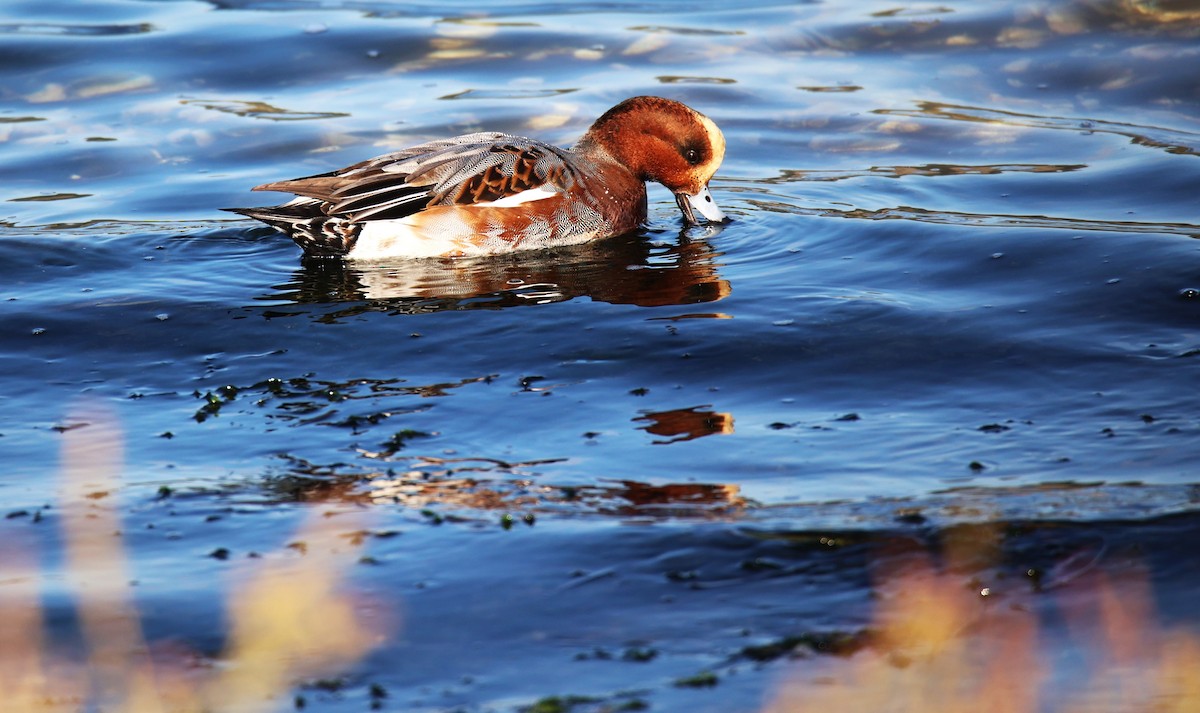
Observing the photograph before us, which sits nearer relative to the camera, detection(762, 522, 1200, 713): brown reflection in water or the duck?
detection(762, 522, 1200, 713): brown reflection in water

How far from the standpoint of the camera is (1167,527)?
3957mm

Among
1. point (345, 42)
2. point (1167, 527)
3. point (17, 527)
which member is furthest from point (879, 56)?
point (17, 527)

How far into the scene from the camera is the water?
3812mm

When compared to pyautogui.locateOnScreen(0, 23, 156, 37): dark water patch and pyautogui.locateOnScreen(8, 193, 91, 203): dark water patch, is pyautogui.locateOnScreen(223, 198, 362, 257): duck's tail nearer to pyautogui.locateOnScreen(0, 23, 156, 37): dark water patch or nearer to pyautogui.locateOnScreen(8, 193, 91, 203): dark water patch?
pyautogui.locateOnScreen(8, 193, 91, 203): dark water patch

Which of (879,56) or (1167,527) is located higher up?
(879,56)

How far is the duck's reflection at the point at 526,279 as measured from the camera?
6641 millimetres

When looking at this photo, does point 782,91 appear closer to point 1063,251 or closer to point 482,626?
point 1063,251

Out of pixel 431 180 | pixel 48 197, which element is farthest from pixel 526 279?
pixel 48 197

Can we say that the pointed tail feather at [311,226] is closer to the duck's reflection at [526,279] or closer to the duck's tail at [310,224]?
the duck's tail at [310,224]

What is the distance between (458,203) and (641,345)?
2.02 meters

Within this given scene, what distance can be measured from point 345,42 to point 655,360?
7.42 metres

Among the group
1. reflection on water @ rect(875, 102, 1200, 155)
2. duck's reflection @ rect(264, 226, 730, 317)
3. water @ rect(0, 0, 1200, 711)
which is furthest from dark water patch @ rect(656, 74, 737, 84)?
duck's reflection @ rect(264, 226, 730, 317)

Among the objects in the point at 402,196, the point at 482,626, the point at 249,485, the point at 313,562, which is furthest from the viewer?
the point at 402,196

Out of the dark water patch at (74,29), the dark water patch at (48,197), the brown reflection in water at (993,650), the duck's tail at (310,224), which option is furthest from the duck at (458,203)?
the dark water patch at (74,29)
